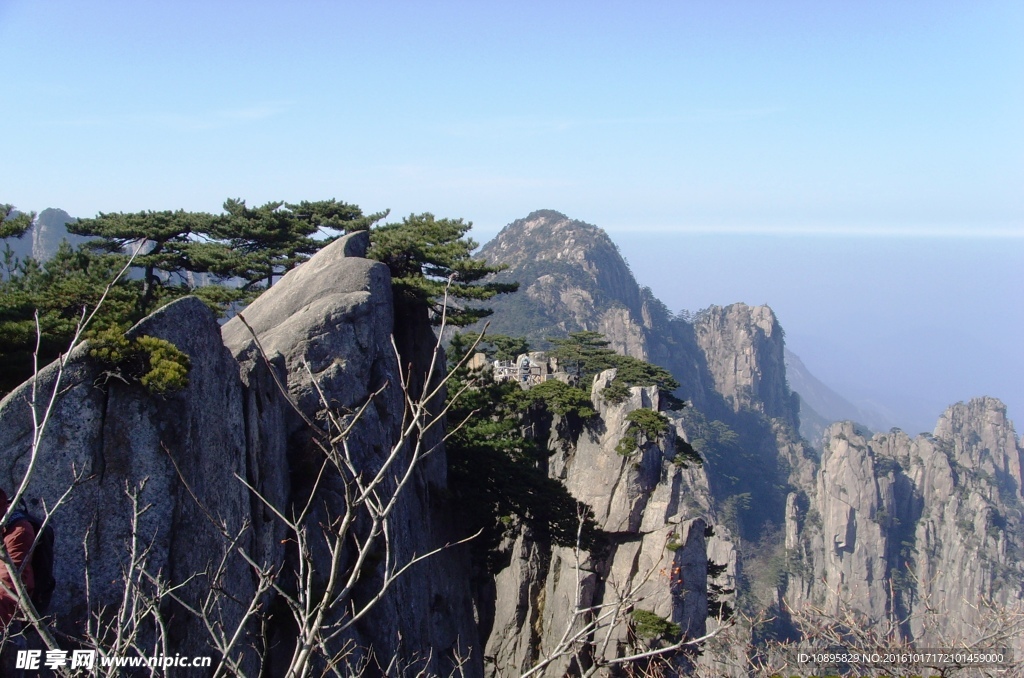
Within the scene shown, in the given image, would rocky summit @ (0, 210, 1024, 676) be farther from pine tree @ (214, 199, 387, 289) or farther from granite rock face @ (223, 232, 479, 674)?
pine tree @ (214, 199, 387, 289)

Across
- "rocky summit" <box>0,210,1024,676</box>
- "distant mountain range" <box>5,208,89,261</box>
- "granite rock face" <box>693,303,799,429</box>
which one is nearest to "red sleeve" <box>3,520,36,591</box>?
"rocky summit" <box>0,210,1024,676</box>

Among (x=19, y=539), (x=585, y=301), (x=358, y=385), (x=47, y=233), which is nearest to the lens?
(x=19, y=539)

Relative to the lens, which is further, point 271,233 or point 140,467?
point 271,233

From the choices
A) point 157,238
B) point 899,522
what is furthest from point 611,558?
point 899,522

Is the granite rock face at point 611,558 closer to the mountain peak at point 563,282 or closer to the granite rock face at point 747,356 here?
the mountain peak at point 563,282

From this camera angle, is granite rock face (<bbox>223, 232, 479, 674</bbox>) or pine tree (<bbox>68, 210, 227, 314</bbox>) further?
pine tree (<bbox>68, 210, 227, 314</bbox>)

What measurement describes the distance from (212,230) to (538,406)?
1247 cm

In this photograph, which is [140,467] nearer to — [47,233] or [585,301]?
[47,233]

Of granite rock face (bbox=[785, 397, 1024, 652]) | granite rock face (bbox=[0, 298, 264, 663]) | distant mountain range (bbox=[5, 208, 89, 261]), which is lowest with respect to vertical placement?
granite rock face (bbox=[785, 397, 1024, 652])

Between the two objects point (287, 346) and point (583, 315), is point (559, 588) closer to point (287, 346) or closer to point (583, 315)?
point (287, 346)

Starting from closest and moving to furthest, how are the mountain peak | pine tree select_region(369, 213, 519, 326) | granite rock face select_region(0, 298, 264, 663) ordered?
granite rock face select_region(0, 298, 264, 663)
pine tree select_region(369, 213, 519, 326)
the mountain peak

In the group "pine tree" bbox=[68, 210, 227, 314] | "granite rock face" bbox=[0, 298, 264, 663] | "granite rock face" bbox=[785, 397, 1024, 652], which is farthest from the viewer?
"granite rock face" bbox=[785, 397, 1024, 652]

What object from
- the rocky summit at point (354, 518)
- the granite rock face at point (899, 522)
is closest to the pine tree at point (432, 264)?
the rocky summit at point (354, 518)

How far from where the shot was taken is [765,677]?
8039 mm
